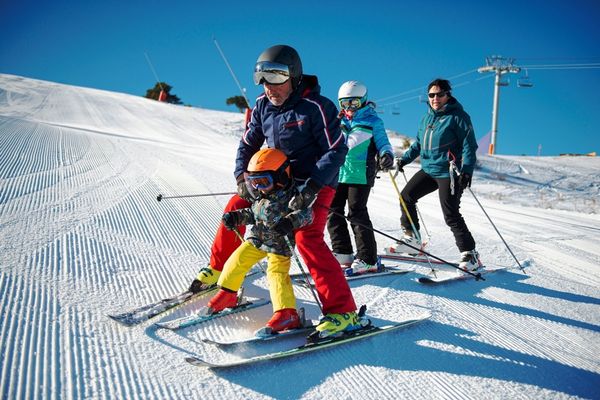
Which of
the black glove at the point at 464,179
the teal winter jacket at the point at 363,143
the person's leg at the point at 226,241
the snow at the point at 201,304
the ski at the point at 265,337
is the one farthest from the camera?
the black glove at the point at 464,179

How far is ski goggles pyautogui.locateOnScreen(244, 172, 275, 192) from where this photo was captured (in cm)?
277

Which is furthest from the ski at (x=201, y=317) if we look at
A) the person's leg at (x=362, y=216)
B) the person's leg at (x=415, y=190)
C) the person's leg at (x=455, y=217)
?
the person's leg at (x=415, y=190)

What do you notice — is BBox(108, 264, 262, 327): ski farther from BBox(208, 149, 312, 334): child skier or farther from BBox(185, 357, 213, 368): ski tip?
BBox(185, 357, 213, 368): ski tip

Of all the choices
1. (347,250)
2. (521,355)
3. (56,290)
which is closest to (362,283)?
(347,250)

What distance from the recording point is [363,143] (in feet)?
14.0

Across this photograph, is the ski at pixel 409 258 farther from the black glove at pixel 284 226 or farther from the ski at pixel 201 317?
the black glove at pixel 284 226

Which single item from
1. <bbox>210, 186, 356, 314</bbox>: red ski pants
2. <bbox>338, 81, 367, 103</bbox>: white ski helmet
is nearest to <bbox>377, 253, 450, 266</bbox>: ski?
<bbox>338, 81, 367, 103</bbox>: white ski helmet

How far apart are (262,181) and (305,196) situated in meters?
0.32

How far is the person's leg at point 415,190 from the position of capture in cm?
503

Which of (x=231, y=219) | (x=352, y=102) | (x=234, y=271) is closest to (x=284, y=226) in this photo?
(x=231, y=219)

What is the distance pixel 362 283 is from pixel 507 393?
1.86 m

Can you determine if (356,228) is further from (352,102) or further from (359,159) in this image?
(352,102)

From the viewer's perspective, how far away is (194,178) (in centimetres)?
798

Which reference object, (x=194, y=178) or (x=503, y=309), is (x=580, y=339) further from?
(x=194, y=178)
